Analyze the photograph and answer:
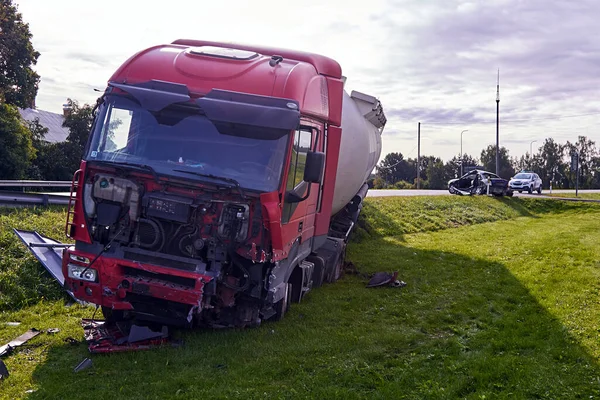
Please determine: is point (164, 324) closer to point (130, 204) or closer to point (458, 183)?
point (130, 204)

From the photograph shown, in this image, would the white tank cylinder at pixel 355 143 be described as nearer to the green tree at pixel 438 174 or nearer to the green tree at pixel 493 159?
the green tree at pixel 438 174

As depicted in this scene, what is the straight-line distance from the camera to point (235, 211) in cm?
672

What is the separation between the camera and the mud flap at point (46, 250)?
952cm

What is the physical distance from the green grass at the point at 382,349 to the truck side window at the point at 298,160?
208 centimetres

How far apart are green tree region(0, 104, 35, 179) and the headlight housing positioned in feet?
68.1

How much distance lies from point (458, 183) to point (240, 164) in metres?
28.2

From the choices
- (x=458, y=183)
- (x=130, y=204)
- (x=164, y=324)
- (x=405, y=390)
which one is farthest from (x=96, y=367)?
(x=458, y=183)

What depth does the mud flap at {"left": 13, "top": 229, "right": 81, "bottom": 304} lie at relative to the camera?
375 inches

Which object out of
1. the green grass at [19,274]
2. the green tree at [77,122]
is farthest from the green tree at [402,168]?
the green grass at [19,274]

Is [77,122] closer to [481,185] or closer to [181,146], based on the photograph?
[481,185]

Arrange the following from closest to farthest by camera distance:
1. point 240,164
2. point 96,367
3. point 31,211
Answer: point 96,367, point 240,164, point 31,211

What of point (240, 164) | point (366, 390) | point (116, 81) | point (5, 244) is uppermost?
point (116, 81)

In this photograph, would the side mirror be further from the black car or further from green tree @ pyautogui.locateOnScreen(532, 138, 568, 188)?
green tree @ pyautogui.locateOnScreen(532, 138, 568, 188)

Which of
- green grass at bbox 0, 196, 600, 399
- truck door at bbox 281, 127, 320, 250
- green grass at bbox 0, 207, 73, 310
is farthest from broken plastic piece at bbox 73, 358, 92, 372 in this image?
green grass at bbox 0, 207, 73, 310
